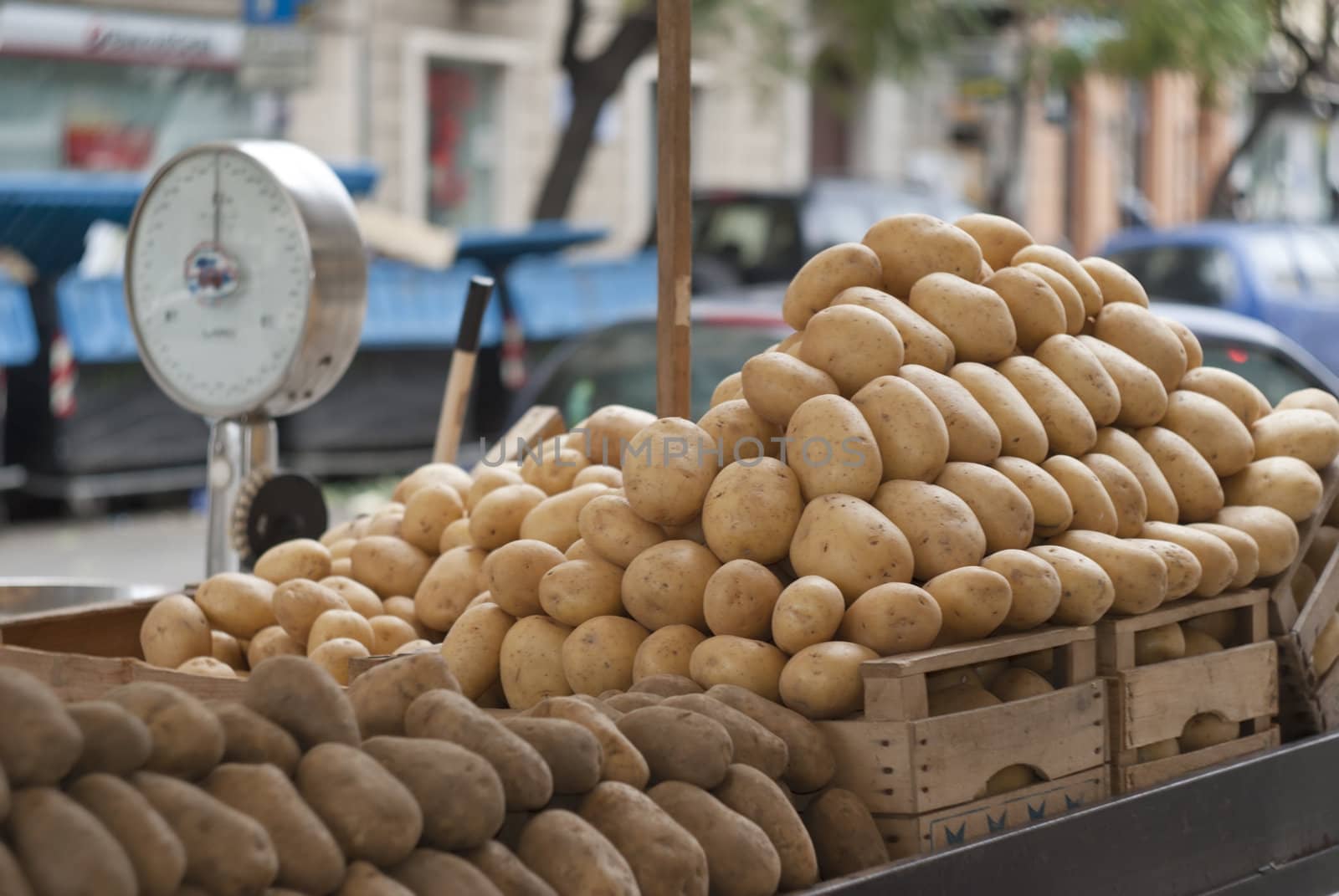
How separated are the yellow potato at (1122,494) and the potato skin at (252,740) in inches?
69.4

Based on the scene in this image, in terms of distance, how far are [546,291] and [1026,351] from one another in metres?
9.32

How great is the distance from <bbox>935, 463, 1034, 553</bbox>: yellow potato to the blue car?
31.4ft

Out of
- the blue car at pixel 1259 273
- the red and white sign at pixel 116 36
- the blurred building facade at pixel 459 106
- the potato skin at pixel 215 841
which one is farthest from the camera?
the blurred building facade at pixel 459 106

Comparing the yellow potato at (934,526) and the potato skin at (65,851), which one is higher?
the yellow potato at (934,526)

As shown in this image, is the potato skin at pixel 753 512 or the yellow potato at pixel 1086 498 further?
the yellow potato at pixel 1086 498

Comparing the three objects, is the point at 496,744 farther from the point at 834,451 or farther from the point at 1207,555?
the point at 1207,555

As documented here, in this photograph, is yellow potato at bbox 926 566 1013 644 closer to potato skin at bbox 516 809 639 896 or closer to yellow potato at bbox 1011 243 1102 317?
potato skin at bbox 516 809 639 896

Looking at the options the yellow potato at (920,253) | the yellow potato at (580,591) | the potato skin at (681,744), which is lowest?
the potato skin at (681,744)

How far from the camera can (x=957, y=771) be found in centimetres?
272

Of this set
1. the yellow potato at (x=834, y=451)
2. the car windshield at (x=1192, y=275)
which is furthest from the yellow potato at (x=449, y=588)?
the car windshield at (x=1192, y=275)

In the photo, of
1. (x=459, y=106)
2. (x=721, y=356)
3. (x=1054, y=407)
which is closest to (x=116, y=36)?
(x=459, y=106)

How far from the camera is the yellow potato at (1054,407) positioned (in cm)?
332

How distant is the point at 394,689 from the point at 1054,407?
1.51 meters

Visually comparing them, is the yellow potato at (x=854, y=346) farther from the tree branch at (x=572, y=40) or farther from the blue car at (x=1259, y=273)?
the tree branch at (x=572, y=40)
